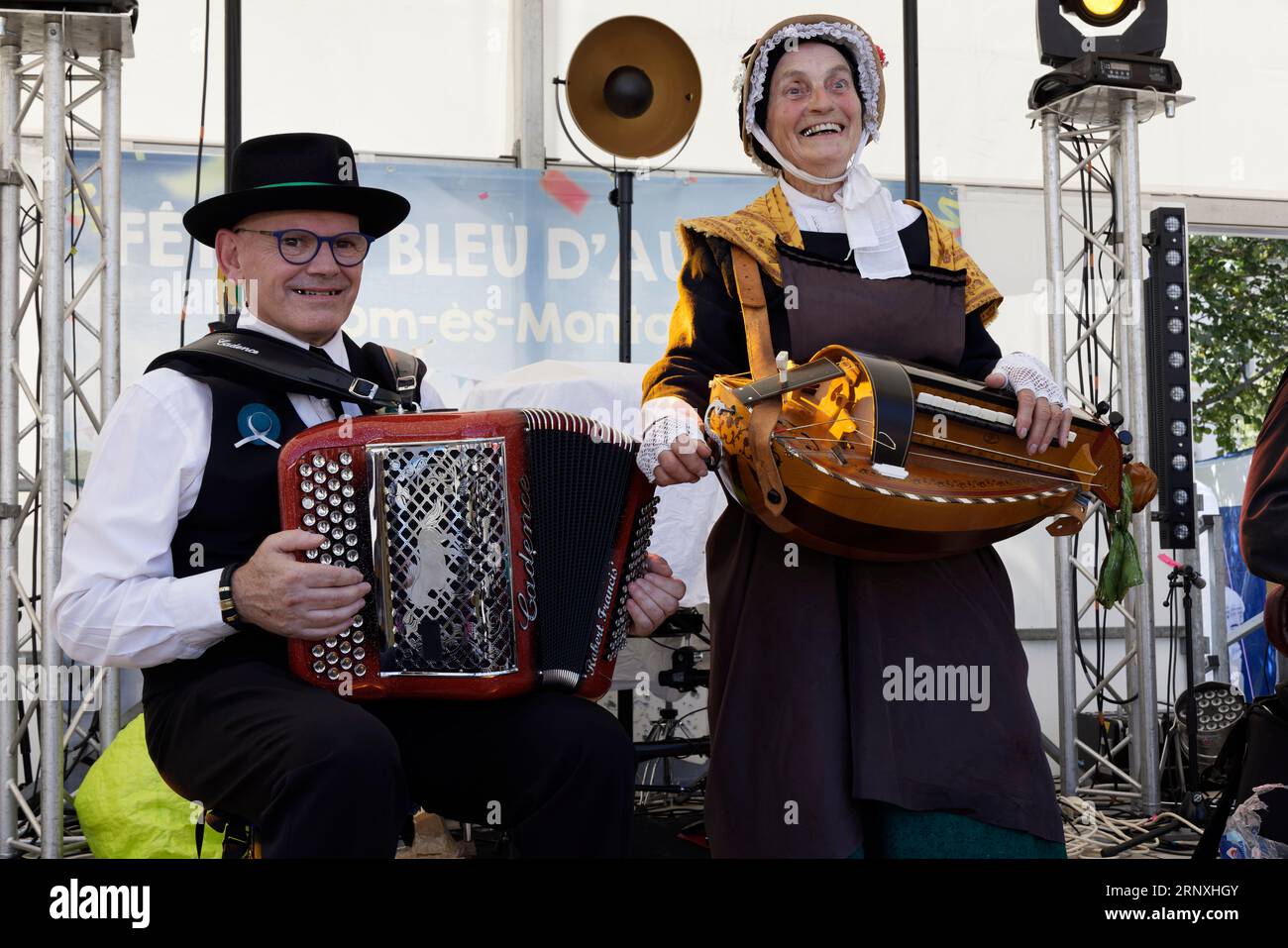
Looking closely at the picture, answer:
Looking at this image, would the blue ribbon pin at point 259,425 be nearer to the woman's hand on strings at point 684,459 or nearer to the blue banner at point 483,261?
the woman's hand on strings at point 684,459

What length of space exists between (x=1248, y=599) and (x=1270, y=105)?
2819 mm

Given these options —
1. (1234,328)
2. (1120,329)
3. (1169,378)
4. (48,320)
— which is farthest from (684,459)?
(1234,328)

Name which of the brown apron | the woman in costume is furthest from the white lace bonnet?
the brown apron

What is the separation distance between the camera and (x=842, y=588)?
223 centimetres

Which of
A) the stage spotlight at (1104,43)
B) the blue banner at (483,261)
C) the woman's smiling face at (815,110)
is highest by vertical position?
the stage spotlight at (1104,43)

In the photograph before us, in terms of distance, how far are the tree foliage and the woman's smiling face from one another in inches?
307

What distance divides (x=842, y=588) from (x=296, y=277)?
117 cm

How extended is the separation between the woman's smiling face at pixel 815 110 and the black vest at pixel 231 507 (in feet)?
3.48

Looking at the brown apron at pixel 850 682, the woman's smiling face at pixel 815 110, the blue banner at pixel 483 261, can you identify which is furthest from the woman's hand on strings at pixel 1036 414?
the blue banner at pixel 483 261

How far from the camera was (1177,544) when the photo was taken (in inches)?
201

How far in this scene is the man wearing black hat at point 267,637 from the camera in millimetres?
1973

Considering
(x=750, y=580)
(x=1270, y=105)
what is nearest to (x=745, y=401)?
(x=750, y=580)

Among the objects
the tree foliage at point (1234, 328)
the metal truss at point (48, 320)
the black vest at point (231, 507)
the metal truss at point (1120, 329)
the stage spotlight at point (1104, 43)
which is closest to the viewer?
the black vest at point (231, 507)
